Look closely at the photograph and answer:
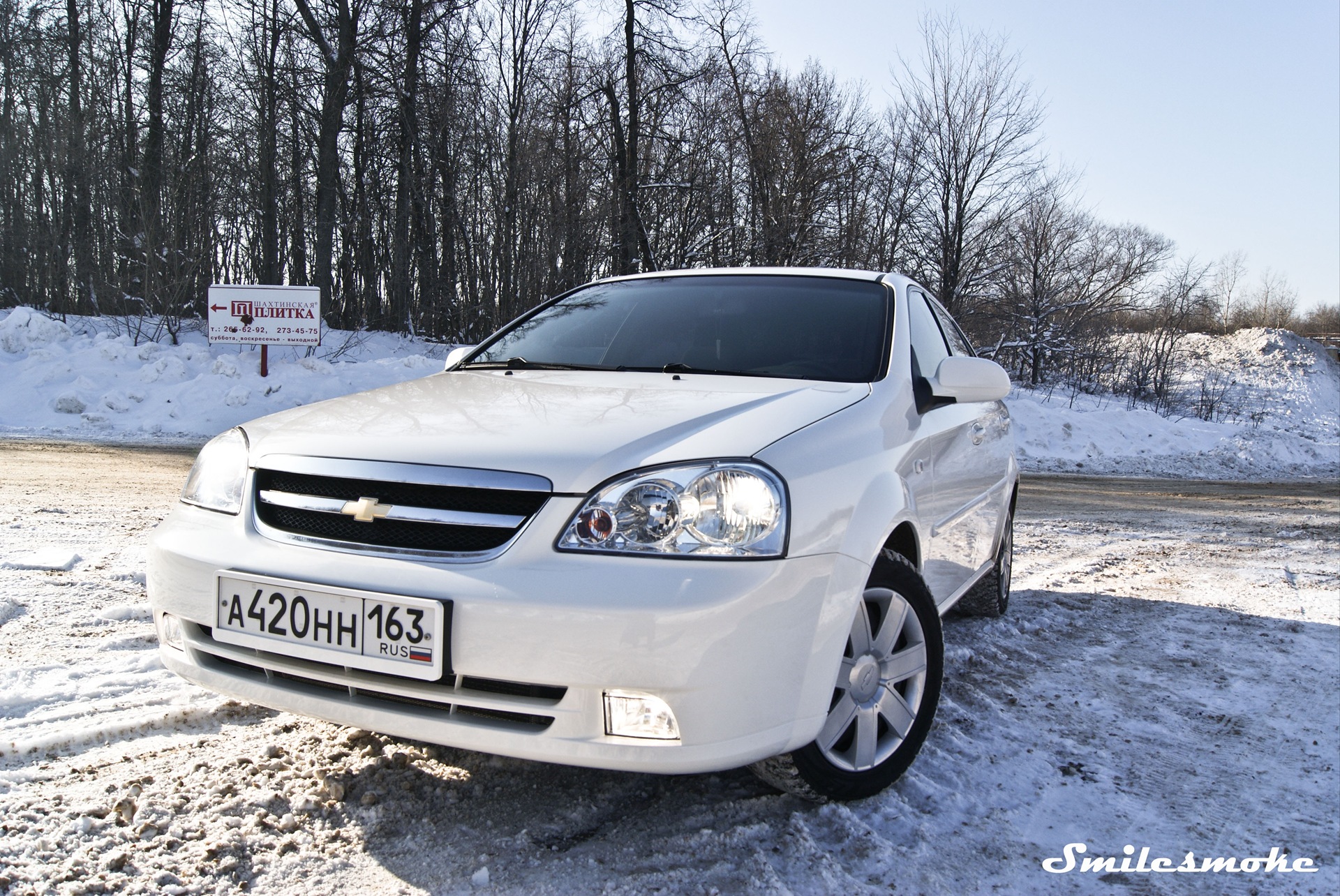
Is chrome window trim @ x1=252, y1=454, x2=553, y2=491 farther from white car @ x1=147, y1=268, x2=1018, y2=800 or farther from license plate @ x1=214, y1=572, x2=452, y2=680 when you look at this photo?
license plate @ x1=214, y1=572, x2=452, y2=680

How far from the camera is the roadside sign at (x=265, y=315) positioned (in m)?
13.7

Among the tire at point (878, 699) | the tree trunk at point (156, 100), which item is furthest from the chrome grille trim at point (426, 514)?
the tree trunk at point (156, 100)

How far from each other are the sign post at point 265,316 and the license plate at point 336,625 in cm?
1265

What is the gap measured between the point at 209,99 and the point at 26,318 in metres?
7.86

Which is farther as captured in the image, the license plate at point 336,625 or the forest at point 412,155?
the forest at point 412,155

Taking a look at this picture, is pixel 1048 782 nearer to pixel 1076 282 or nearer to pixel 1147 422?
pixel 1147 422

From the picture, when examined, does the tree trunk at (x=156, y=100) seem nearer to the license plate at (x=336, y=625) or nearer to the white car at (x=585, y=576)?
the white car at (x=585, y=576)

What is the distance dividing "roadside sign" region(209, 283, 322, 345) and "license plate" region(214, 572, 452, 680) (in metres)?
12.7

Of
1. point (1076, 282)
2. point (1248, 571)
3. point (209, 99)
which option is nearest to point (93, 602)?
point (1248, 571)

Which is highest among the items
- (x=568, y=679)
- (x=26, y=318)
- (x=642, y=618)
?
(x=26, y=318)

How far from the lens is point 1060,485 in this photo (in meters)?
10.7

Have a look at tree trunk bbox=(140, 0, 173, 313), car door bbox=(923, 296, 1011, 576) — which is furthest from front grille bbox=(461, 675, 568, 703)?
tree trunk bbox=(140, 0, 173, 313)

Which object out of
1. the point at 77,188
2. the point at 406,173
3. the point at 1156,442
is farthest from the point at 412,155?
the point at 1156,442

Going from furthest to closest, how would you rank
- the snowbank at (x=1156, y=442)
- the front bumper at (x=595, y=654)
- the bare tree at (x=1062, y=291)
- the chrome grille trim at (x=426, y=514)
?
the bare tree at (x=1062, y=291) → the snowbank at (x=1156, y=442) → the chrome grille trim at (x=426, y=514) → the front bumper at (x=595, y=654)
